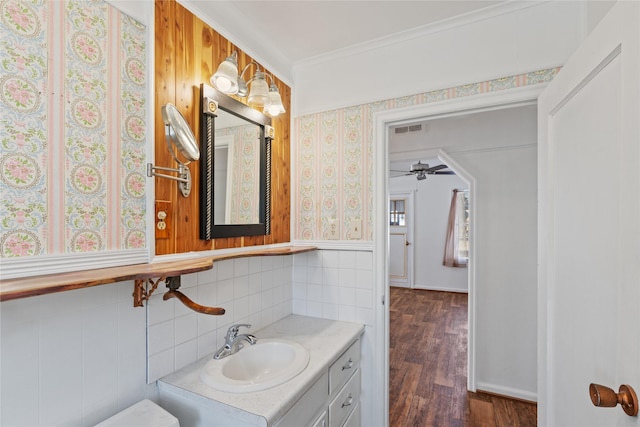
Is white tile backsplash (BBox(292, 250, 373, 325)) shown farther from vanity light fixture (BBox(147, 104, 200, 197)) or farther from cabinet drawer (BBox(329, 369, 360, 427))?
vanity light fixture (BBox(147, 104, 200, 197))

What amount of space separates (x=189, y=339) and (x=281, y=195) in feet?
3.13

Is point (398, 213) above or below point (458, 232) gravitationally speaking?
above

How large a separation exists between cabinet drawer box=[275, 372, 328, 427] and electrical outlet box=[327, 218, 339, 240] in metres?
0.79

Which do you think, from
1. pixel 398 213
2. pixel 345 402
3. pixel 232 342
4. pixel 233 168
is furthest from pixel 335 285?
pixel 398 213

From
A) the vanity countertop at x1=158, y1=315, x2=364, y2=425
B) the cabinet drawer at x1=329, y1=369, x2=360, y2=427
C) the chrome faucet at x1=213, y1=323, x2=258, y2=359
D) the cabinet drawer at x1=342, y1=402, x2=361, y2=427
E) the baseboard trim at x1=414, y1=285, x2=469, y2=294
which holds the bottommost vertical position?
the baseboard trim at x1=414, y1=285, x2=469, y2=294

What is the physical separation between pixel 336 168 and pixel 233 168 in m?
0.65

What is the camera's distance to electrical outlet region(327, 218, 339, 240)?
190cm

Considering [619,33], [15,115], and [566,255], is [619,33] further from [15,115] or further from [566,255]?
[15,115]

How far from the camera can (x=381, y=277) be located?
178cm

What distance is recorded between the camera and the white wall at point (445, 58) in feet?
4.63

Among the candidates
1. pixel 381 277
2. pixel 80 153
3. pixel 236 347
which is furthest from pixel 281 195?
pixel 80 153

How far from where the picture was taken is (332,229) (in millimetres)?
1909

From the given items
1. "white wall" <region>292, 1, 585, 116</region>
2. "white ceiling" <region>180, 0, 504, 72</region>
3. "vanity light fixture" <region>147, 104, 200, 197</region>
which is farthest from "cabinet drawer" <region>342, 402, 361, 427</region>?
"white ceiling" <region>180, 0, 504, 72</region>

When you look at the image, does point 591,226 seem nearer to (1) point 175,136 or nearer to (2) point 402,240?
(1) point 175,136
